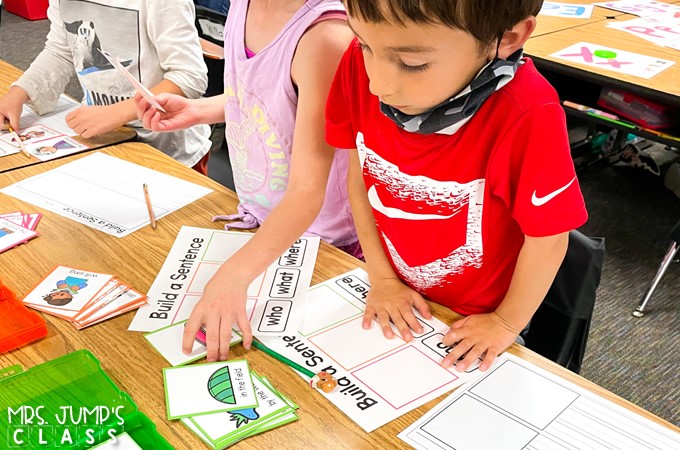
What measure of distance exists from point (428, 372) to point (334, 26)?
1.83 feet

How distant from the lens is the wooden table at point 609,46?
2000mm

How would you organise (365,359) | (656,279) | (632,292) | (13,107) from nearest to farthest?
(365,359)
(13,107)
(656,279)
(632,292)

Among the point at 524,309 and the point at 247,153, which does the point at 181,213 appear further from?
the point at 524,309

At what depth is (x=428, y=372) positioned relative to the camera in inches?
34.2

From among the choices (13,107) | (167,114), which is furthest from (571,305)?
(13,107)

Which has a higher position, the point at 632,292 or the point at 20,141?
the point at 20,141

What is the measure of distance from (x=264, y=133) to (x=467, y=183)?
450 mm

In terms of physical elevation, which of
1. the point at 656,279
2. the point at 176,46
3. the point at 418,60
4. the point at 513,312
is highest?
the point at 418,60

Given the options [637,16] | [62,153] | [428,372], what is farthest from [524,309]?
[637,16]

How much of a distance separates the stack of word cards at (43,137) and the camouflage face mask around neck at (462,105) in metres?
0.90

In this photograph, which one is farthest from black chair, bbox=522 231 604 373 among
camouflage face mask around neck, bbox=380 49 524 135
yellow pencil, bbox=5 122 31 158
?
yellow pencil, bbox=5 122 31 158

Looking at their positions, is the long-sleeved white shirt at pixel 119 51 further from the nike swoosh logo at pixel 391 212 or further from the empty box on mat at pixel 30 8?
the empty box on mat at pixel 30 8

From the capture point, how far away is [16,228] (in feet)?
3.87

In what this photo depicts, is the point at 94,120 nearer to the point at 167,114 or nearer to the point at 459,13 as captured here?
the point at 167,114
